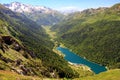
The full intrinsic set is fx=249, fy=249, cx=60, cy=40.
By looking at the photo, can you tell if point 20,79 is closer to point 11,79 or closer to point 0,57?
point 11,79

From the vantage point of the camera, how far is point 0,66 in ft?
428

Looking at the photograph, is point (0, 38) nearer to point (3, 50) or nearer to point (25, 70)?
point (3, 50)

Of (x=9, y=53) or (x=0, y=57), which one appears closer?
(x=0, y=57)

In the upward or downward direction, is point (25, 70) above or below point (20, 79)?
above

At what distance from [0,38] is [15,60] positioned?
2580cm

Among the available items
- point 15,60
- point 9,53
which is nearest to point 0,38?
point 9,53

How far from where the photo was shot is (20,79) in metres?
98.2

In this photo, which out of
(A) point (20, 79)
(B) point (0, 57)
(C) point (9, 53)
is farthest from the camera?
(C) point (9, 53)

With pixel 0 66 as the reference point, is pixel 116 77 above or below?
below

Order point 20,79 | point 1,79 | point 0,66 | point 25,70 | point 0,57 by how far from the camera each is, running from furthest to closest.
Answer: point 25,70 < point 0,57 < point 0,66 < point 20,79 < point 1,79

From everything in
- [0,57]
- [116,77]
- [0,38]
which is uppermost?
[0,38]

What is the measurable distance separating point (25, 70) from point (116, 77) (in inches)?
2812

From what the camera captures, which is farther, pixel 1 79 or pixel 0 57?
pixel 0 57

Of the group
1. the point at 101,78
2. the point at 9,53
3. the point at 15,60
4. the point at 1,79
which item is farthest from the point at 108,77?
the point at 9,53
